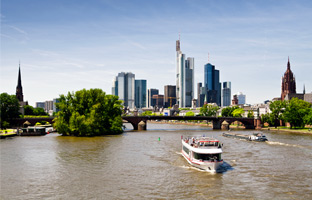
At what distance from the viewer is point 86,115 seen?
351 ft

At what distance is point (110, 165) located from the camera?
54125 mm

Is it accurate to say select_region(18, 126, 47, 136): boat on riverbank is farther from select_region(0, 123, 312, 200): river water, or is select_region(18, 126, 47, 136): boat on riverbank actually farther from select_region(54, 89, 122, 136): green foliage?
select_region(0, 123, 312, 200): river water

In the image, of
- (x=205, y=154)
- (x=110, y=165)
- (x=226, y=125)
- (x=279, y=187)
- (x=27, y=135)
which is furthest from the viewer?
(x=226, y=125)

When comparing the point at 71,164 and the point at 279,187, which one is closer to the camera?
the point at 279,187

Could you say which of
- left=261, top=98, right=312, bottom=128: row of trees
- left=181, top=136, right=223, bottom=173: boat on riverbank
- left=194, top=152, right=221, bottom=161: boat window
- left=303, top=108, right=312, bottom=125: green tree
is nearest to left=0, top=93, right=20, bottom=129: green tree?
left=181, top=136, right=223, bottom=173: boat on riverbank

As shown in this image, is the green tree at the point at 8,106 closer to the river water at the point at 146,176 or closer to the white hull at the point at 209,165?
the river water at the point at 146,176

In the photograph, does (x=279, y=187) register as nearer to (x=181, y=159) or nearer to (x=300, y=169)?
(x=300, y=169)

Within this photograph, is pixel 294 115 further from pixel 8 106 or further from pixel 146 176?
pixel 8 106

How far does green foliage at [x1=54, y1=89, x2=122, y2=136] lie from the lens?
103938 mm

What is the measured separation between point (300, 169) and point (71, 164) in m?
36.2

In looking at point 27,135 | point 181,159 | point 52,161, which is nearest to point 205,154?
point 181,159

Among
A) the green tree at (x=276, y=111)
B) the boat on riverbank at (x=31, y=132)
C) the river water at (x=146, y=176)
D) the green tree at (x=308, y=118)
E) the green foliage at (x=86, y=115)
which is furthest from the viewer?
the green tree at (x=276, y=111)

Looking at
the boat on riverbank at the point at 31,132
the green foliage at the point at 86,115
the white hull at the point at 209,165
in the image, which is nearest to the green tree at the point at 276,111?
the green foliage at the point at 86,115

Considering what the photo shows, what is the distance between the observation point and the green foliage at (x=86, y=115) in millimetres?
103938
